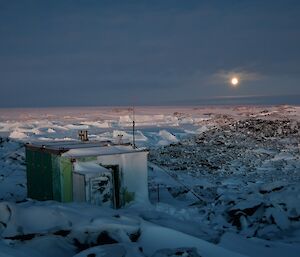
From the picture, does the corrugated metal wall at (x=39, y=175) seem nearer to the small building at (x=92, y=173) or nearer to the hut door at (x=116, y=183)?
the small building at (x=92, y=173)

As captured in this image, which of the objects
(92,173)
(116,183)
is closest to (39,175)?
(116,183)

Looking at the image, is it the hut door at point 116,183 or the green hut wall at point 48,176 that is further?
the hut door at point 116,183

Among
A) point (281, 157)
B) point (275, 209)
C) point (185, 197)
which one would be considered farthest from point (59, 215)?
point (281, 157)

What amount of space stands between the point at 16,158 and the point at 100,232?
22302 millimetres

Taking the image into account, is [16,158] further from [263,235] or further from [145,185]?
[263,235]

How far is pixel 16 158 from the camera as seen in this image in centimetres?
2752

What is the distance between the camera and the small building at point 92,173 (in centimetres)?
1215

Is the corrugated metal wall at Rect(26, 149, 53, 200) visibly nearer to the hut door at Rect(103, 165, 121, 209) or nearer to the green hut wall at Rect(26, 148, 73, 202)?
the green hut wall at Rect(26, 148, 73, 202)

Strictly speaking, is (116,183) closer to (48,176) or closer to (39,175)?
(48,176)

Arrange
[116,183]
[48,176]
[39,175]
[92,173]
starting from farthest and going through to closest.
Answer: [39,175]
[48,176]
[116,183]
[92,173]

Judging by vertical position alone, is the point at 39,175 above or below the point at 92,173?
below

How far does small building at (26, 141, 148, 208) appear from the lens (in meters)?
12.1

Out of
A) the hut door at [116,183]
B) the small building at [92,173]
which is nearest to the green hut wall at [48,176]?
the small building at [92,173]

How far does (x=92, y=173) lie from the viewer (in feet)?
39.5
